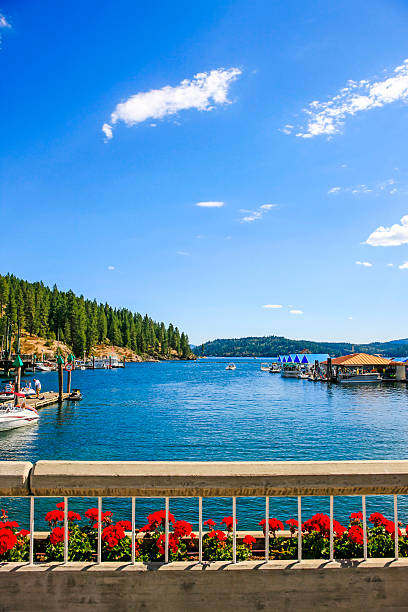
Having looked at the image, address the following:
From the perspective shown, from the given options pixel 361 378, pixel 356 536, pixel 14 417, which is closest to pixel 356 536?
pixel 356 536

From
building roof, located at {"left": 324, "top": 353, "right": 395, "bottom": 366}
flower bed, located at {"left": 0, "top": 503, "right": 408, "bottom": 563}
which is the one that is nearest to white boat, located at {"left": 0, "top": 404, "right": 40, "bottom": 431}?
flower bed, located at {"left": 0, "top": 503, "right": 408, "bottom": 563}

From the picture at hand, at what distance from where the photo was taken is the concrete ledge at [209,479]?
3734 mm

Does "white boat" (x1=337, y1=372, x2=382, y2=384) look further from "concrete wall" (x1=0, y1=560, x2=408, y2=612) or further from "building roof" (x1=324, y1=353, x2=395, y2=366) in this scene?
"concrete wall" (x1=0, y1=560, x2=408, y2=612)

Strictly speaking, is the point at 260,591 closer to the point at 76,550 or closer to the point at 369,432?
the point at 76,550

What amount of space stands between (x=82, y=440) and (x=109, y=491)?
34.7m

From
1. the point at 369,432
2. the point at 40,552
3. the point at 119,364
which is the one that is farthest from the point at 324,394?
the point at 119,364

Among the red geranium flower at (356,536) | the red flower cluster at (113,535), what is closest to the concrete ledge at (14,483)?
the red flower cluster at (113,535)

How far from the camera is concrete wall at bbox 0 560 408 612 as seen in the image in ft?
11.9

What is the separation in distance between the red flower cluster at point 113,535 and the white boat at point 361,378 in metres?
103

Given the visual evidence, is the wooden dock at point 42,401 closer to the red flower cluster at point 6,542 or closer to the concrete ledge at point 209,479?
the red flower cluster at point 6,542

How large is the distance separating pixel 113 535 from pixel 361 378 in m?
105

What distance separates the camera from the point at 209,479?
3770mm

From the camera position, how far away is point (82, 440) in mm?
36156

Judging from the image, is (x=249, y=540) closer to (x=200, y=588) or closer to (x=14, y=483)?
(x=200, y=588)
